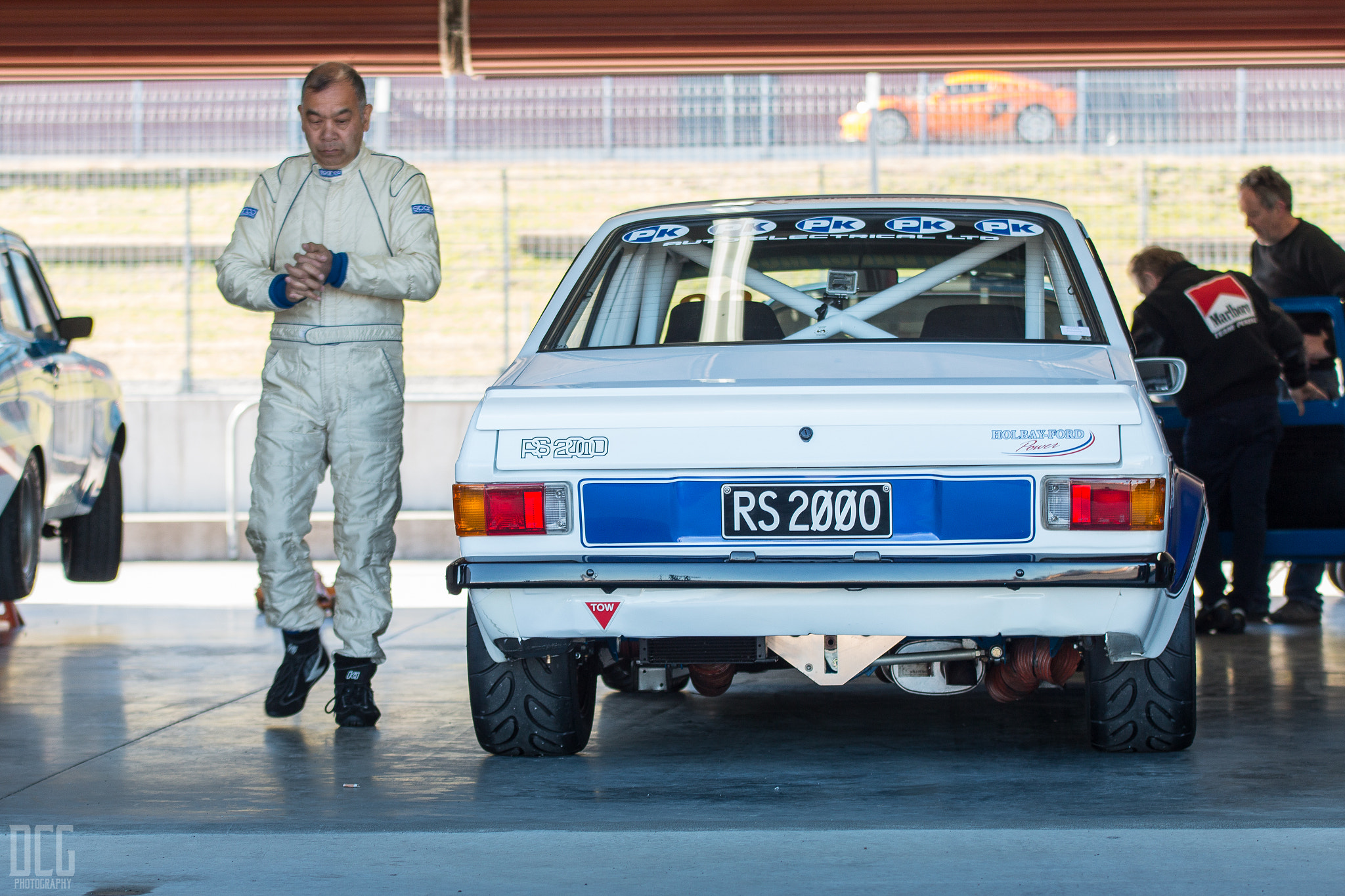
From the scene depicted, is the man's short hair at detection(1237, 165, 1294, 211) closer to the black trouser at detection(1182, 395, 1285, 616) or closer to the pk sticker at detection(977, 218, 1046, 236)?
the black trouser at detection(1182, 395, 1285, 616)

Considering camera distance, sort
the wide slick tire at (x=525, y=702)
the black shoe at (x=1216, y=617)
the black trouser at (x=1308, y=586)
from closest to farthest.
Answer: the wide slick tire at (x=525, y=702) → the black shoe at (x=1216, y=617) → the black trouser at (x=1308, y=586)

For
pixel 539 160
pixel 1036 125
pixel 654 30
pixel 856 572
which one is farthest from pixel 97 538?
pixel 1036 125

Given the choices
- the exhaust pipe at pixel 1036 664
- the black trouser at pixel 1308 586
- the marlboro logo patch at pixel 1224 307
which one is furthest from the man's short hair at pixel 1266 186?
the exhaust pipe at pixel 1036 664

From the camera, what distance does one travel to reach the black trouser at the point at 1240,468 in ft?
21.3

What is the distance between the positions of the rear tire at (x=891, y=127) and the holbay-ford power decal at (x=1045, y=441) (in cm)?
1082

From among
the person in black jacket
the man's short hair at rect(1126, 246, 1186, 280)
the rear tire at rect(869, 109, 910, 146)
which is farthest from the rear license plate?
the rear tire at rect(869, 109, 910, 146)

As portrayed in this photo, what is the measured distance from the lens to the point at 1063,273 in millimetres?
4453

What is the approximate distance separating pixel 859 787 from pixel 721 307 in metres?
1.44

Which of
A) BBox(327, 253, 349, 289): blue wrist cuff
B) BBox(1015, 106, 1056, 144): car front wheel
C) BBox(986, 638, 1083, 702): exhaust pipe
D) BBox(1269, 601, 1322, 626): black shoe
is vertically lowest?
BBox(1269, 601, 1322, 626): black shoe

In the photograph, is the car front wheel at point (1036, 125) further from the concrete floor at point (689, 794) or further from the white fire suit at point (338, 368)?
the white fire suit at point (338, 368)

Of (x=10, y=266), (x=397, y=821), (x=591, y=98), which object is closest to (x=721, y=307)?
(x=397, y=821)

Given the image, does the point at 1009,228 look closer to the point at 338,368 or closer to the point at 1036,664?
the point at 1036,664

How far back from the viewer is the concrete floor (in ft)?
10.1

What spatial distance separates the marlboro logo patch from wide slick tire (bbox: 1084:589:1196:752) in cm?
277
